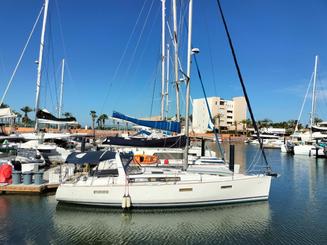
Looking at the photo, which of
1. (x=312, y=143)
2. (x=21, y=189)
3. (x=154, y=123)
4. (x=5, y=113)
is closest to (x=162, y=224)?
(x=21, y=189)

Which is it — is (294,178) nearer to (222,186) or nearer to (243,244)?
(222,186)

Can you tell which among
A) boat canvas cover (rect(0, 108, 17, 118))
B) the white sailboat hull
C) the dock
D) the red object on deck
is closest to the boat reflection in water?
the white sailboat hull

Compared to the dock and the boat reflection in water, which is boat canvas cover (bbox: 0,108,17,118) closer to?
the dock

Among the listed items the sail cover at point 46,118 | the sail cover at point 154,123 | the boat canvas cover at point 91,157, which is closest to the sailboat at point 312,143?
the sail cover at point 154,123

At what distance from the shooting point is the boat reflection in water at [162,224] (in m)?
13.5

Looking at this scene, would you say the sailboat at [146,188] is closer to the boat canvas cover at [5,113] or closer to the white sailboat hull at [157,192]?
the white sailboat hull at [157,192]

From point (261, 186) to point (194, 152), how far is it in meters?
15.2

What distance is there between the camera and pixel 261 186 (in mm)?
18594

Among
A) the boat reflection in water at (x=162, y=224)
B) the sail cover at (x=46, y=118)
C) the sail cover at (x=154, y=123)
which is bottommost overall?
the boat reflection in water at (x=162, y=224)

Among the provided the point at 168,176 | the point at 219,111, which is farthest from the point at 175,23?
the point at 219,111

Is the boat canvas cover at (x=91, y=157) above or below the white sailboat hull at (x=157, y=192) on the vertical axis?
above

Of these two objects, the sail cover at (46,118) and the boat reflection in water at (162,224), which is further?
the sail cover at (46,118)

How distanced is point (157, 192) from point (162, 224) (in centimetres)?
190

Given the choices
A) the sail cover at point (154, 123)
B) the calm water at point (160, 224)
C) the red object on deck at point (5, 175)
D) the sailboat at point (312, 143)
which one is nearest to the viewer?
the calm water at point (160, 224)
